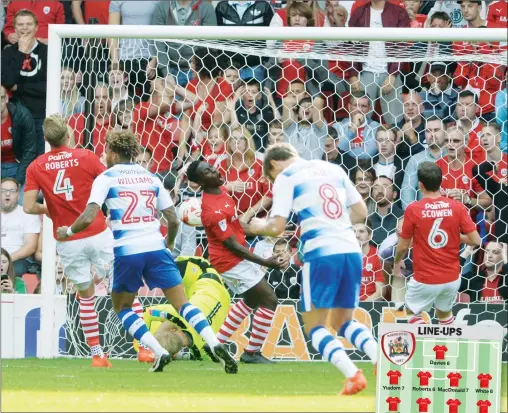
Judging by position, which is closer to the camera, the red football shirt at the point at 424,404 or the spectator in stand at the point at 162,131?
the red football shirt at the point at 424,404

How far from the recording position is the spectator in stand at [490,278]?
9383 millimetres

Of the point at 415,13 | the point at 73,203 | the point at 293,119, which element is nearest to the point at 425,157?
the point at 293,119

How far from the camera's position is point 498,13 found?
10.6m

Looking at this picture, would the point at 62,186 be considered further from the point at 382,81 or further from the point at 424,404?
the point at 424,404

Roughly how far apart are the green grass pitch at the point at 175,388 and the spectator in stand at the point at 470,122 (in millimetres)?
1910

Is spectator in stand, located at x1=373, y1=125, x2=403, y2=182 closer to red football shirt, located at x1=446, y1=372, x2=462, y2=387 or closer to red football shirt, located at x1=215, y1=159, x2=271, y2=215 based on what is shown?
red football shirt, located at x1=215, y1=159, x2=271, y2=215

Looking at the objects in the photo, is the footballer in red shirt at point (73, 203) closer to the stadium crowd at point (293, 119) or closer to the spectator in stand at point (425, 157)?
the stadium crowd at point (293, 119)

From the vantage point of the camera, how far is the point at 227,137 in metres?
9.66

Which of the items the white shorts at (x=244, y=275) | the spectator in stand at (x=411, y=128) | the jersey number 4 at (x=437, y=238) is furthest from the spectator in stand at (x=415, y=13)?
the white shorts at (x=244, y=275)

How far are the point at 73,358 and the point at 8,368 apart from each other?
816 millimetres

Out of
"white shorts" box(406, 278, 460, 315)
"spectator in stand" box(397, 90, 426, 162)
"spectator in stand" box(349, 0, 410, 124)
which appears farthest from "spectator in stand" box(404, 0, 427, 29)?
"white shorts" box(406, 278, 460, 315)

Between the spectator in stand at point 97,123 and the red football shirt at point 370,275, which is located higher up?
the spectator in stand at point 97,123

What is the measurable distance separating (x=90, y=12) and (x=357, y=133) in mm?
2892

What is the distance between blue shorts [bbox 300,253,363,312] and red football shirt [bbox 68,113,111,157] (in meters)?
3.88
